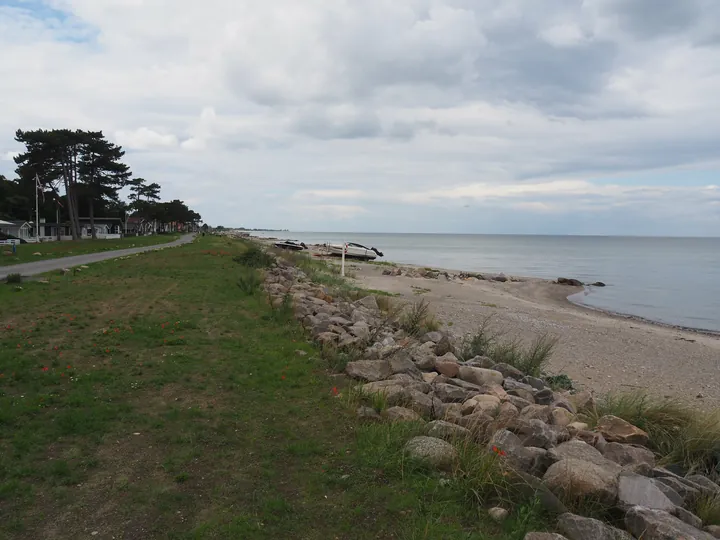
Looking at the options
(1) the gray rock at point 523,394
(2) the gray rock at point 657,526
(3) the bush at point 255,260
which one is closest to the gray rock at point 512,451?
(2) the gray rock at point 657,526

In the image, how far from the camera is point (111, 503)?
13.0 ft

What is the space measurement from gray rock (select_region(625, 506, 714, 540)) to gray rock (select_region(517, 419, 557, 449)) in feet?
4.06

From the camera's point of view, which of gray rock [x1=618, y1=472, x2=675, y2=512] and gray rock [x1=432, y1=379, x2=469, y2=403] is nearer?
gray rock [x1=618, y1=472, x2=675, y2=512]

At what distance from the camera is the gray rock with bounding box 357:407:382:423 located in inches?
225

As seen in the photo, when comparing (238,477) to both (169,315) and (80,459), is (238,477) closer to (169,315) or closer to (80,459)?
(80,459)

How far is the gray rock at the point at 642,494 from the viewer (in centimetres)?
390

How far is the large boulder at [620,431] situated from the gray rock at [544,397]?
1217mm

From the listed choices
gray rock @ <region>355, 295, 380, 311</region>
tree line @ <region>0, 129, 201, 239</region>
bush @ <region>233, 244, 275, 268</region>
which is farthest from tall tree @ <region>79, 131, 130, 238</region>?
gray rock @ <region>355, 295, 380, 311</region>

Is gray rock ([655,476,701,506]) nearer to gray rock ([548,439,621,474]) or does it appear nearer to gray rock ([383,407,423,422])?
gray rock ([548,439,621,474])

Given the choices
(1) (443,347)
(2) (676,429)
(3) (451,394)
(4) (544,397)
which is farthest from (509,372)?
(2) (676,429)

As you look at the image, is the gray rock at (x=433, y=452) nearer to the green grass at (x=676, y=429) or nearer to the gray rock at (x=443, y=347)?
the green grass at (x=676, y=429)

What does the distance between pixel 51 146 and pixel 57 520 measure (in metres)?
53.5

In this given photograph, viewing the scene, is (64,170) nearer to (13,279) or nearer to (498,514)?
(13,279)

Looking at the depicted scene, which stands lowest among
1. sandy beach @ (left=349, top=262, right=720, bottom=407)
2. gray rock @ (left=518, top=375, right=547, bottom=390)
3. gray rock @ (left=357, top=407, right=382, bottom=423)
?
sandy beach @ (left=349, top=262, right=720, bottom=407)
